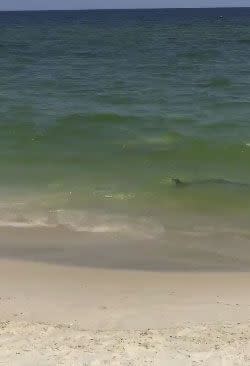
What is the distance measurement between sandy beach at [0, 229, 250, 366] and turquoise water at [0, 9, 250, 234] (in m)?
1.66

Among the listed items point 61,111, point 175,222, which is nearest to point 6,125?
point 61,111

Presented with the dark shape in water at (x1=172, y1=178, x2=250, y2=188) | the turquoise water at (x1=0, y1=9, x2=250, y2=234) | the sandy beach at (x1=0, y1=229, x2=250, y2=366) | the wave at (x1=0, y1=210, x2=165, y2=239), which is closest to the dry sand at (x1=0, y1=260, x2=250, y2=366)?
the sandy beach at (x1=0, y1=229, x2=250, y2=366)

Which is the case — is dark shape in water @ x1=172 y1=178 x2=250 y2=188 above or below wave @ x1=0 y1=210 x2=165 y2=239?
below

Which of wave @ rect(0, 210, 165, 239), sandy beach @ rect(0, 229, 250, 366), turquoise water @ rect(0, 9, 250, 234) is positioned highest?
sandy beach @ rect(0, 229, 250, 366)

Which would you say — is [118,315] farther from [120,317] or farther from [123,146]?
[123,146]

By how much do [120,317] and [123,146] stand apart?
7.08 meters

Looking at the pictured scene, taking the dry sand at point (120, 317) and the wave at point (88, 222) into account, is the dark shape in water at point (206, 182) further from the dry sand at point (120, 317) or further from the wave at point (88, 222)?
the dry sand at point (120, 317)

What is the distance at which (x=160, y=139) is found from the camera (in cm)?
1304

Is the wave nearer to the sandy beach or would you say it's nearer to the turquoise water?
the turquoise water

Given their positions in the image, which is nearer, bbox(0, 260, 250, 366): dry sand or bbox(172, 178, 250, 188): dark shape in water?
bbox(0, 260, 250, 366): dry sand

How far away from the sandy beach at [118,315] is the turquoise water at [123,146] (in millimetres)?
1656

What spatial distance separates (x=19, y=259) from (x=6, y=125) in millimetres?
7733

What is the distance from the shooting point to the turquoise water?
9039 millimetres

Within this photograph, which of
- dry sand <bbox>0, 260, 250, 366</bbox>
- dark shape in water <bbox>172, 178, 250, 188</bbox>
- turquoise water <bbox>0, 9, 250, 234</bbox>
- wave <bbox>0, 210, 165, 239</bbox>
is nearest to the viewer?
dry sand <bbox>0, 260, 250, 366</bbox>
